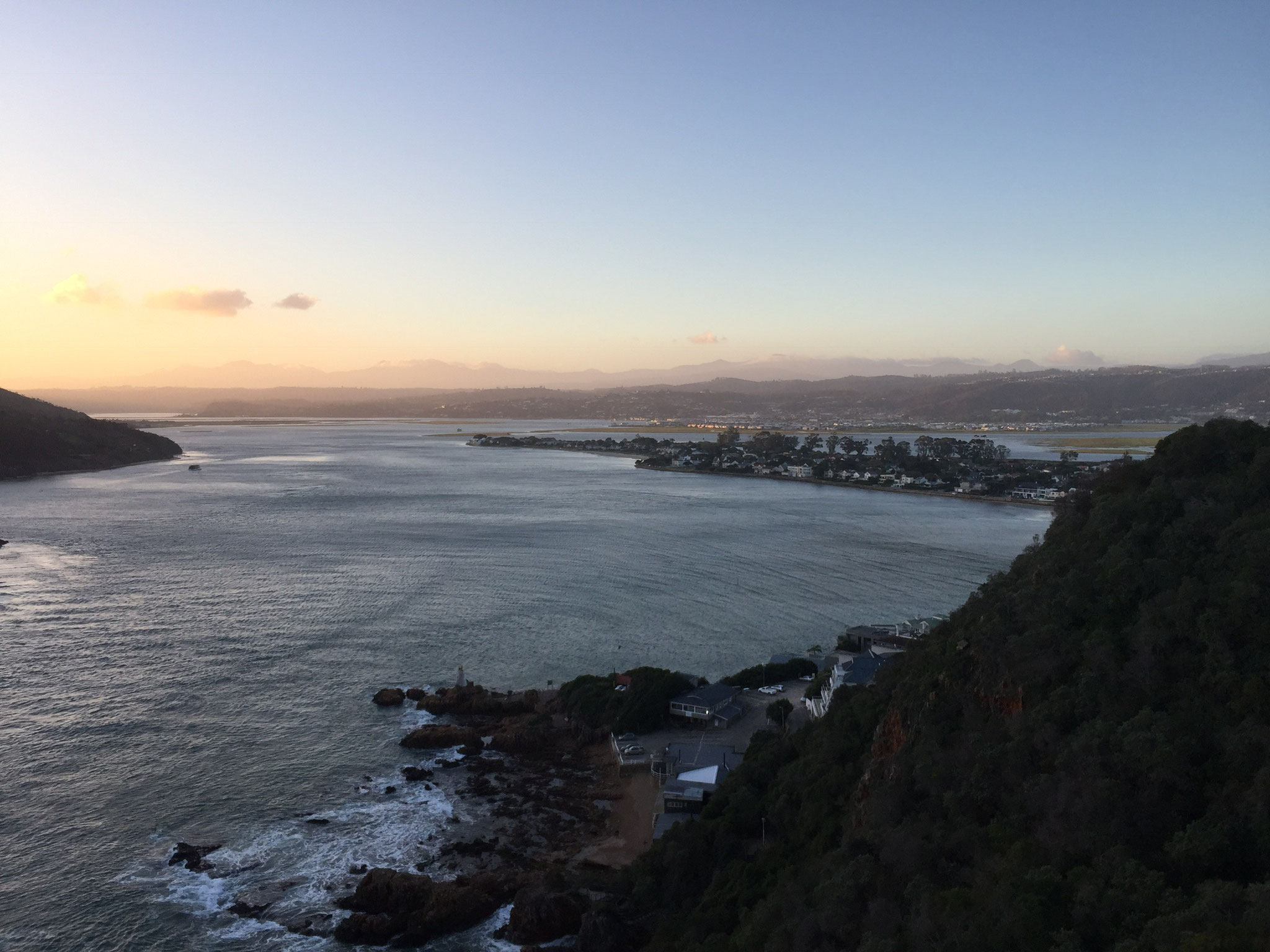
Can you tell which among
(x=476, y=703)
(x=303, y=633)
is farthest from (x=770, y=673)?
(x=303, y=633)

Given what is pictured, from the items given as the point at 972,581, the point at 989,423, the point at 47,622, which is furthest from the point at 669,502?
the point at 989,423

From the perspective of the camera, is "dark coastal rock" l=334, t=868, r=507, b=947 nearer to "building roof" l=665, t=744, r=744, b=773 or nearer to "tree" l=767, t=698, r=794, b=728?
"building roof" l=665, t=744, r=744, b=773

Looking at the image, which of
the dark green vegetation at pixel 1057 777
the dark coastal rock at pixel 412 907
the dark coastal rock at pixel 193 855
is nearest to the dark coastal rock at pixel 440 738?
the dark coastal rock at pixel 193 855

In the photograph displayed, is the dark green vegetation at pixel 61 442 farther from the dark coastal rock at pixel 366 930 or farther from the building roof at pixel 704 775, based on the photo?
the building roof at pixel 704 775

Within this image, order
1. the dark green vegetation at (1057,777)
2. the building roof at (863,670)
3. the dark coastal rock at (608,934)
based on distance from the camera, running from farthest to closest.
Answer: the building roof at (863,670) < the dark coastal rock at (608,934) < the dark green vegetation at (1057,777)

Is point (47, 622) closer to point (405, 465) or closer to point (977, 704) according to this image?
point (977, 704)

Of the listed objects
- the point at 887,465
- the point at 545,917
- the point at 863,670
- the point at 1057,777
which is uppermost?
the point at 1057,777

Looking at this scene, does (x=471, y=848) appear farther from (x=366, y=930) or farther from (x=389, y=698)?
(x=389, y=698)
